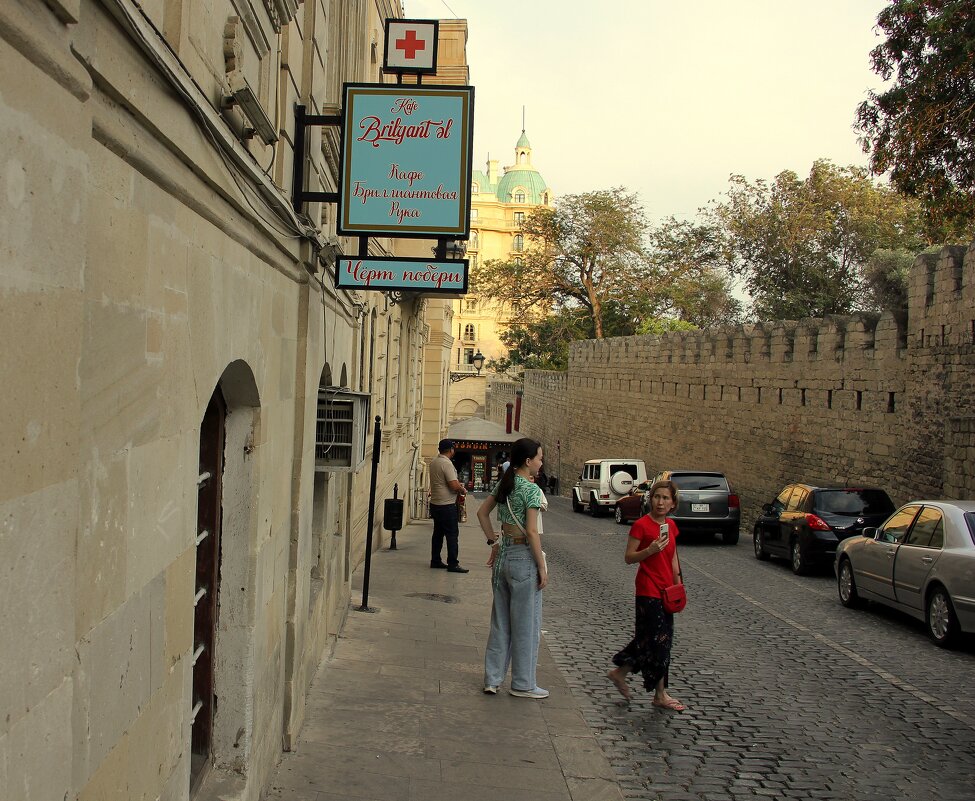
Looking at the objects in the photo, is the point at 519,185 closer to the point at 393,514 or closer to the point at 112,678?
the point at 393,514

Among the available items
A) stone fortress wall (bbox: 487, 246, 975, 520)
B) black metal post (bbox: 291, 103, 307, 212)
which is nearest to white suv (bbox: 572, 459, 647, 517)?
stone fortress wall (bbox: 487, 246, 975, 520)

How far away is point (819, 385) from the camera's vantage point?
73.8 ft

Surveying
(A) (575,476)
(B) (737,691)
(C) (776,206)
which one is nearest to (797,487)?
(B) (737,691)

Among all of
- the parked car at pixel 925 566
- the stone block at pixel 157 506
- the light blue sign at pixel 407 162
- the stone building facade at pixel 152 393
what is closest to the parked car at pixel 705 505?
the parked car at pixel 925 566

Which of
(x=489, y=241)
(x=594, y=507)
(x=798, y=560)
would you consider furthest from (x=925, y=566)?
(x=489, y=241)

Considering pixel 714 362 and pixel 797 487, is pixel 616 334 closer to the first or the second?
pixel 714 362

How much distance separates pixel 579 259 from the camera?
49375 millimetres

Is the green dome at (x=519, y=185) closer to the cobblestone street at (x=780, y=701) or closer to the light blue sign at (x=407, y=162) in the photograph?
the cobblestone street at (x=780, y=701)

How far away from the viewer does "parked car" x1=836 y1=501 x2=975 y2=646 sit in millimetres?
9336

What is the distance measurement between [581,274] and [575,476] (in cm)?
1051

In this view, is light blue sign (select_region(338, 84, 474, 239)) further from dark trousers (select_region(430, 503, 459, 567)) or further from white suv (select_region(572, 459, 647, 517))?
white suv (select_region(572, 459, 647, 517))

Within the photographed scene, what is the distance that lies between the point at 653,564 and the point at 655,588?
6.5 inches

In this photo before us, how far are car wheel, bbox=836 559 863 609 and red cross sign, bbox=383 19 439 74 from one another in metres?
7.89

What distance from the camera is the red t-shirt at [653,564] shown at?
23.8ft
